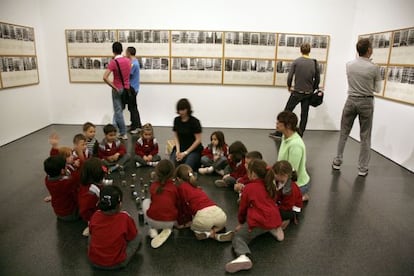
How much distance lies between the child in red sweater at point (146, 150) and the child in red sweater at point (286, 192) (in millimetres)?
2303

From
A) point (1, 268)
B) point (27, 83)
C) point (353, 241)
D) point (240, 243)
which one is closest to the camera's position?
point (1, 268)

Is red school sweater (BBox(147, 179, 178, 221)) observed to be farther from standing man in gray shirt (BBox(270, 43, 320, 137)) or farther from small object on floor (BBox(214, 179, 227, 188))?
standing man in gray shirt (BBox(270, 43, 320, 137))

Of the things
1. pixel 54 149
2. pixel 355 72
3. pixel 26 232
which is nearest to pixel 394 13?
pixel 355 72

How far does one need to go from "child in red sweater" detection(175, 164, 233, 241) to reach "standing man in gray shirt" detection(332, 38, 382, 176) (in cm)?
285

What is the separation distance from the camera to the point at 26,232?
3104 mm

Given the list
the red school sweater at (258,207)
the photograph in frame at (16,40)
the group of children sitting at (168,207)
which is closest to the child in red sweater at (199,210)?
the group of children sitting at (168,207)

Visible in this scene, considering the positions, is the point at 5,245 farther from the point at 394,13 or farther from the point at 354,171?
the point at 394,13

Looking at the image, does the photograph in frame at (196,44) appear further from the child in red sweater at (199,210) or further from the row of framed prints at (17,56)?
the child in red sweater at (199,210)

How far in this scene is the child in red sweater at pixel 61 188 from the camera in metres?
3.04

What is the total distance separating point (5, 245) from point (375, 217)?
3.95 metres

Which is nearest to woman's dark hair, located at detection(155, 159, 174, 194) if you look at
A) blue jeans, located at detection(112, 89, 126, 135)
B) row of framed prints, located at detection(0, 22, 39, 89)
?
blue jeans, located at detection(112, 89, 126, 135)

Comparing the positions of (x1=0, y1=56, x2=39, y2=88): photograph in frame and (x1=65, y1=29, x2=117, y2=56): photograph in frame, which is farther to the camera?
(x1=65, y1=29, x2=117, y2=56): photograph in frame

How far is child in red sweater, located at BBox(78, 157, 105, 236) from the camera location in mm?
2998

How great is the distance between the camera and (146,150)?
16.2 feet
